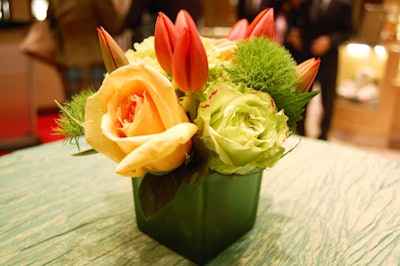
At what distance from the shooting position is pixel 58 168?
99cm

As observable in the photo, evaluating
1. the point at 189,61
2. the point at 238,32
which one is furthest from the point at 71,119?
the point at 238,32

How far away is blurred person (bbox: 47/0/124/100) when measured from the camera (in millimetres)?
2010

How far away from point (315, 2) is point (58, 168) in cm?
224

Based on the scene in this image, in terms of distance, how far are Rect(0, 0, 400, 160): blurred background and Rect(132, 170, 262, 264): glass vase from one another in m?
2.08

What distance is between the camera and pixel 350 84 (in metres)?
3.40

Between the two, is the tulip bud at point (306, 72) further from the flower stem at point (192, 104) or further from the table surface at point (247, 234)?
the table surface at point (247, 234)

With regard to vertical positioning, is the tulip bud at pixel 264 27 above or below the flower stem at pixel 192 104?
above

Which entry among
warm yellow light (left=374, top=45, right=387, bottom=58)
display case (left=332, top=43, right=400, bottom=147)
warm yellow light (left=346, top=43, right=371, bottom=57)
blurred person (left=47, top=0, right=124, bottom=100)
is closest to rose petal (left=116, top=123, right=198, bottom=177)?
blurred person (left=47, top=0, right=124, bottom=100)

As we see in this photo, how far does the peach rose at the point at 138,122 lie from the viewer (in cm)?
48

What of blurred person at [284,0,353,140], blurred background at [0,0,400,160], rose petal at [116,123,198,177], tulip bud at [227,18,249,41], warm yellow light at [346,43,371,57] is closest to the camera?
rose petal at [116,123,198,177]

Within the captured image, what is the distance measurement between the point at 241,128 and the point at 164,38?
0.18 meters

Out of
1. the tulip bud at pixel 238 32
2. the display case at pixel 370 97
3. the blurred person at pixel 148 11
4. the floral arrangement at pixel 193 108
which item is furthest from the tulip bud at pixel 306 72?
the display case at pixel 370 97

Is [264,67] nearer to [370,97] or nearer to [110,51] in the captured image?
[110,51]

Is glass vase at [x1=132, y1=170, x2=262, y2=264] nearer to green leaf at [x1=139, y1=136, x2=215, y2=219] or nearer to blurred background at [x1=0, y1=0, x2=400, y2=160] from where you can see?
green leaf at [x1=139, y1=136, x2=215, y2=219]
